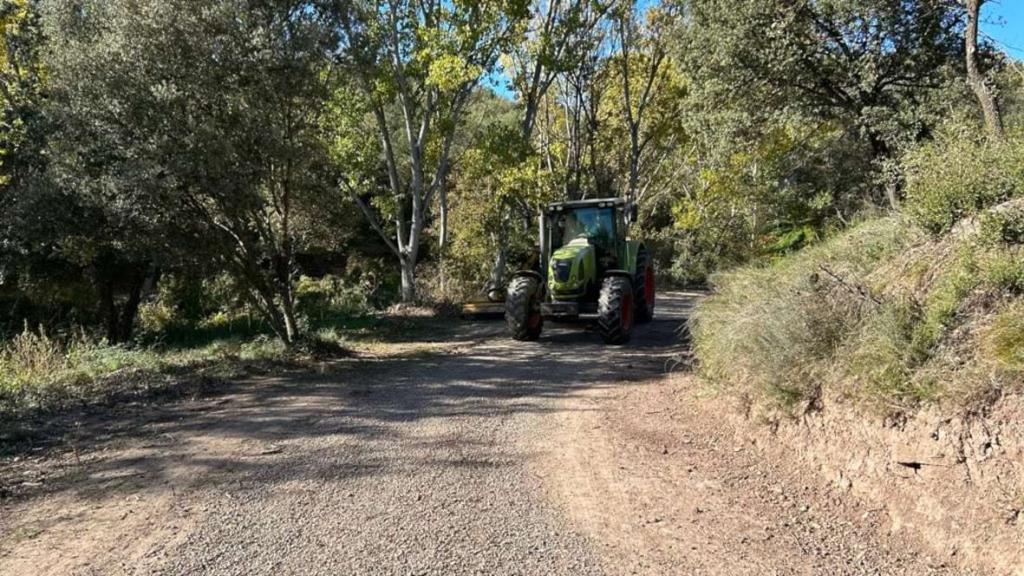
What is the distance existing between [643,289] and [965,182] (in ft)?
28.5

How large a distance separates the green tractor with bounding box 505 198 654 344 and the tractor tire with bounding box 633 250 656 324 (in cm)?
3

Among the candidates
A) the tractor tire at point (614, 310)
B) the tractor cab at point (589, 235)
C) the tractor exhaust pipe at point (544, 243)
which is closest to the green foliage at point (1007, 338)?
the tractor tire at point (614, 310)

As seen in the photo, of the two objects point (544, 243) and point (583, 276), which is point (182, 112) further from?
point (583, 276)

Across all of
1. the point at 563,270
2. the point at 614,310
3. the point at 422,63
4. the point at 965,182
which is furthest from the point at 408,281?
the point at 965,182

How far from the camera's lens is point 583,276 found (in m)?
11.9

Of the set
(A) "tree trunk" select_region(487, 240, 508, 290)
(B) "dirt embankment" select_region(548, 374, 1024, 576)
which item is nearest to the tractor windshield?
(B) "dirt embankment" select_region(548, 374, 1024, 576)

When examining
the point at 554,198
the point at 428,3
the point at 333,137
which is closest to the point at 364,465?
the point at 333,137

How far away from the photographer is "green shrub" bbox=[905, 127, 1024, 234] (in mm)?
5164

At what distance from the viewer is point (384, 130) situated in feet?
56.4

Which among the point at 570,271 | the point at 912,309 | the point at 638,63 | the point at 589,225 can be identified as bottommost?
the point at 912,309

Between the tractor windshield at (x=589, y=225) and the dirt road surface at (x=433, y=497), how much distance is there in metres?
5.66

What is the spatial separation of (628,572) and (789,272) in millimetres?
4603

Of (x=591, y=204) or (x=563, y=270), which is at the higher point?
(x=591, y=204)

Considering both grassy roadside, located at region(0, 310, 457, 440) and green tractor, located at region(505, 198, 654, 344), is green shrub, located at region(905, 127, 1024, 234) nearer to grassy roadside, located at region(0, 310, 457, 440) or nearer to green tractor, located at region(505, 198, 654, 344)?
green tractor, located at region(505, 198, 654, 344)
